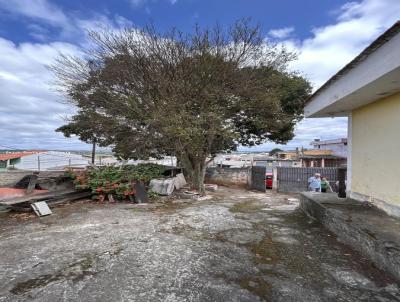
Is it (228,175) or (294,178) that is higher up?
(294,178)

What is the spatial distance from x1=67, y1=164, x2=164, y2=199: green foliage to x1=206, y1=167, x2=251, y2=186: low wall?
6313mm

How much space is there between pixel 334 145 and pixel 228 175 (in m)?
23.8

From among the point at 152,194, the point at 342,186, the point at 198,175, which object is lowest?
the point at 152,194

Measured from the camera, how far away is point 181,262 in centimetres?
326

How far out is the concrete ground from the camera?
8.32 feet

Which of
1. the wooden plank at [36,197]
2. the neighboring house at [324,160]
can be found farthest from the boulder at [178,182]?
the neighboring house at [324,160]

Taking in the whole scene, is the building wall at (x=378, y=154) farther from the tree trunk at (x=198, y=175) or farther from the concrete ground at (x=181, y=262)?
the tree trunk at (x=198, y=175)

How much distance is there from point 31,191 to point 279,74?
981cm

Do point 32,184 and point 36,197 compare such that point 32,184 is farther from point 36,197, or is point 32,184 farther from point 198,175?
point 198,175

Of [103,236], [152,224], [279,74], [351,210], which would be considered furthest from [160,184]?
[279,74]

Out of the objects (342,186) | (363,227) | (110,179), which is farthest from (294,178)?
(363,227)

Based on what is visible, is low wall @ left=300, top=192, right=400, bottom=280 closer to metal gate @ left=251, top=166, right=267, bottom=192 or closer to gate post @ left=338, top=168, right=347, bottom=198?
gate post @ left=338, top=168, right=347, bottom=198

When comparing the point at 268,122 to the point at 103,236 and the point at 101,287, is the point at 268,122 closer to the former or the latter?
the point at 103,236

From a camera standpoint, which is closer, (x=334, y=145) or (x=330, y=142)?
(x=334, y=145)
